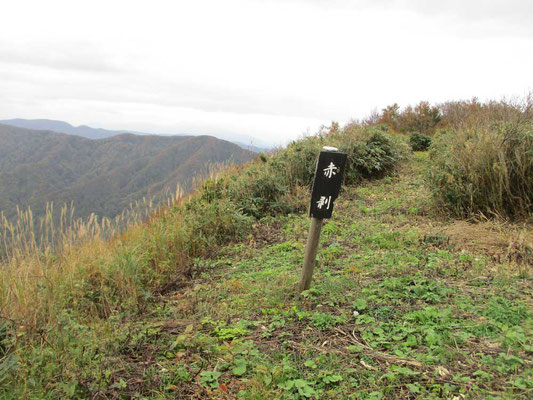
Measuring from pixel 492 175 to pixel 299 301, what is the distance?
11.6 feet

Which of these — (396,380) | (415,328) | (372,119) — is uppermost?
(372,119)

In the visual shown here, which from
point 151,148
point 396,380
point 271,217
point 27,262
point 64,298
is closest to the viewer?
point 396,380

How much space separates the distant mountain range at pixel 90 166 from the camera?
79.5 metres

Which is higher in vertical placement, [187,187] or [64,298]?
[187,187]

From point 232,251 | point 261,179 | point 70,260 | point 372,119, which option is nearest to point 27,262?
point 70,260

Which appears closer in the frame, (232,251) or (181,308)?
(181,308)

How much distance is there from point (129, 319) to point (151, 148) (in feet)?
457

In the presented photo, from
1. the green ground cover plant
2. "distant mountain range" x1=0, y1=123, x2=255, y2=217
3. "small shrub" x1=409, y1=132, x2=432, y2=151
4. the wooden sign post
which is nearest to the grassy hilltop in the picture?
the green ground cover plant

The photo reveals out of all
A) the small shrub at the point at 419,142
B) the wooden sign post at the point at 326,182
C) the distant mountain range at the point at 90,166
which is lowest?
the distant mountain range at the point at 90,166

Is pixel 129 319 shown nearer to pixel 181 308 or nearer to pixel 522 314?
pixel 181 308

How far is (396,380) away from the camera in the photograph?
6.67 ft

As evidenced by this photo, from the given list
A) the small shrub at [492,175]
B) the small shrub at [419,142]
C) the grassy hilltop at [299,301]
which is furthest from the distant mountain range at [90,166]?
the small shrub at [492,175]

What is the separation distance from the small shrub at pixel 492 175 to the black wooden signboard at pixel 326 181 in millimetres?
2916

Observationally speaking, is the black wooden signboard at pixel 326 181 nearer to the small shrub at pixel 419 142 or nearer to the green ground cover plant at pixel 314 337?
the green ground cover plant at pixel 314 337
